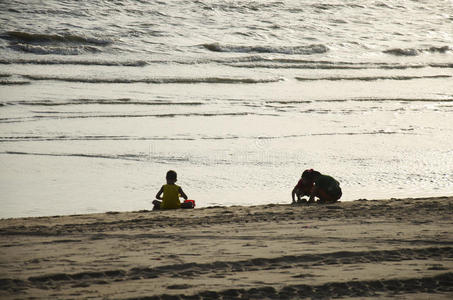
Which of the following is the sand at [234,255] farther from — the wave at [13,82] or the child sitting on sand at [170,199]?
the wave at [13,82]

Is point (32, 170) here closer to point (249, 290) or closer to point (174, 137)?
point (174, 137)

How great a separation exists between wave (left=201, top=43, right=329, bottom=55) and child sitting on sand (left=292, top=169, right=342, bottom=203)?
52.1ft

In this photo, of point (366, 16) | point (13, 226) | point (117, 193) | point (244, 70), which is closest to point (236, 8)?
point (366, 16)

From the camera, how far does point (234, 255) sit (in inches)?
211

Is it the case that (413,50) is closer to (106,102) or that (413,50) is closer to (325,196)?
(106,102)

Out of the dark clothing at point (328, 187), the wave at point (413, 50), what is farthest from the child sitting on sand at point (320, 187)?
the wave at point (413, 50)

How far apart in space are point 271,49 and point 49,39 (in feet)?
24.5

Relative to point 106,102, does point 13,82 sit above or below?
above

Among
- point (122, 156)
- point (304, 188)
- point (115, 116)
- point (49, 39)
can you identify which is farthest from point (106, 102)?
point (304, 188)

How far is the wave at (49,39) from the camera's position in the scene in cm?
2220

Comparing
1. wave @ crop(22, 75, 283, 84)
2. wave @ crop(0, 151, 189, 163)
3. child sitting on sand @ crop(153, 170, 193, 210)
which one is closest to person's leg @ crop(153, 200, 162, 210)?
child sitting on sand @ crop(153, 170, 193, 210)

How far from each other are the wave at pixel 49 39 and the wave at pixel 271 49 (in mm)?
3579

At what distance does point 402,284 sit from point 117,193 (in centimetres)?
475

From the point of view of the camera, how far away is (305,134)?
12656mm
